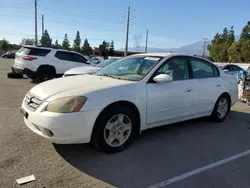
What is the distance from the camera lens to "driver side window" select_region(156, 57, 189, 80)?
4.39 meters

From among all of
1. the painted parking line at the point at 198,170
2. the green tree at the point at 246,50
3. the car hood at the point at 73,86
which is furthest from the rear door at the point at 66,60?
the green tree at the point at 246,50

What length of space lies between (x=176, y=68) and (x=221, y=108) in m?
1.82

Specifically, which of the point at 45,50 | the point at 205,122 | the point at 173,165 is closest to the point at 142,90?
the point at 173,165

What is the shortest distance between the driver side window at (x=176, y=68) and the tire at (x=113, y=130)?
1.09 meters

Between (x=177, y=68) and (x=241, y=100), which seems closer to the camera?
(x=177, y=68)

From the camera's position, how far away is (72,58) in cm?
1186

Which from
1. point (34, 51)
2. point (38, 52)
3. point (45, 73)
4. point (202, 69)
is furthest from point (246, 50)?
point (202, 69)

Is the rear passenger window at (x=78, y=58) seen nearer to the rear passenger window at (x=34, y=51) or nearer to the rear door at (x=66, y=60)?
the rear door at (x=66, y=60)

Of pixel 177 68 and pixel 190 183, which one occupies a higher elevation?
pixel 177 68

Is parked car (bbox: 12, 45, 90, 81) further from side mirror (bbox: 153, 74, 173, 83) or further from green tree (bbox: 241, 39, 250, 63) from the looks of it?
green tree (bbox: 241, 39, 250, 63)

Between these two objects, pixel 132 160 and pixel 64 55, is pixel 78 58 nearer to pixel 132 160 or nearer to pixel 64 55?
pixel 64 55

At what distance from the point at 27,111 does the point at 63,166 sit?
0.97 metres

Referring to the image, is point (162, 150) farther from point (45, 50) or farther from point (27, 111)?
point (45, 50)

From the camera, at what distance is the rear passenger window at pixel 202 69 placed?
497 centimetres
